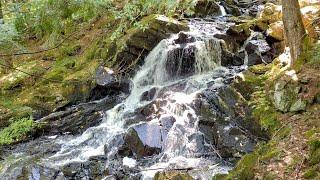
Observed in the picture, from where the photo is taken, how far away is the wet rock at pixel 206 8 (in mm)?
14141

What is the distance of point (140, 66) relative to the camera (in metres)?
11.7

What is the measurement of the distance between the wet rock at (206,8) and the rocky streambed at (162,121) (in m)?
1.69

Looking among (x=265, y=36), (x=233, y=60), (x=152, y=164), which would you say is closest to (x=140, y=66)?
(x=233, y=60)

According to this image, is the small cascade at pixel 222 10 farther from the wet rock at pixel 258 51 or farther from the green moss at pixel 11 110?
the green moss at pixel 11 110

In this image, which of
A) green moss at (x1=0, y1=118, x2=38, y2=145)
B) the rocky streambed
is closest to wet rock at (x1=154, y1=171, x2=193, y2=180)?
the rocky streambed

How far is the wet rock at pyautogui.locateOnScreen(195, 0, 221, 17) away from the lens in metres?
14.1

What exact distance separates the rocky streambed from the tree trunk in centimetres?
160

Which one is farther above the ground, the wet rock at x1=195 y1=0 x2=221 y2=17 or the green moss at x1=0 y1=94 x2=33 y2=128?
the wet rock at x1=195 y1=0 x2=221 y2=17

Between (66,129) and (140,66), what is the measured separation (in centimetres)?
319

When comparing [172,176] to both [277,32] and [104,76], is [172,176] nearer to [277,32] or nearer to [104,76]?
[277,32]

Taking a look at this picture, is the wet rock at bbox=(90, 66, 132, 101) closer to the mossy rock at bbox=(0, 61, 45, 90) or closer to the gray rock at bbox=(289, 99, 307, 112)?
the mossy rock at bbox=(0, 61, 45, 90)

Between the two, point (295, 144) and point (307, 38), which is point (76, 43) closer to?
point (307, 38)

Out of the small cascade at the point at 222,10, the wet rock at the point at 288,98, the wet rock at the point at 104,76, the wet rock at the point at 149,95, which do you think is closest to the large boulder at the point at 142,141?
the wet rock at the point at 149,95

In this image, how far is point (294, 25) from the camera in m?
7.39
